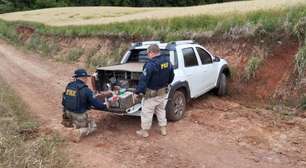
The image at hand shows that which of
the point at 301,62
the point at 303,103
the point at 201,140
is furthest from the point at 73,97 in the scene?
the point at 301,62

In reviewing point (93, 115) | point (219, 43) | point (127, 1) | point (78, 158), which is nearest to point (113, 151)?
point (78, 158)

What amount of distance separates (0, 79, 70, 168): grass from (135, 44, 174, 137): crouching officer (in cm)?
174

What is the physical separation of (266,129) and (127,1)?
79732mm

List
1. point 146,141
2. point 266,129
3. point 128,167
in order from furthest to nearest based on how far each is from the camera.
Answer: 1. point 266,129
2. point 146,141
3. point 128,167

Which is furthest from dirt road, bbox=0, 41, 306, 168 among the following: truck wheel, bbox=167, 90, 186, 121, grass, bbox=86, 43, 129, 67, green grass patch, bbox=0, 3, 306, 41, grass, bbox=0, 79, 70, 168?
grass, bbox=86, 43, 129, 67

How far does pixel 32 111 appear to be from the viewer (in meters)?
10.1

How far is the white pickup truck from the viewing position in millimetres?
8883

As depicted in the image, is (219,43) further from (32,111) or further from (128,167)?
(128,167)

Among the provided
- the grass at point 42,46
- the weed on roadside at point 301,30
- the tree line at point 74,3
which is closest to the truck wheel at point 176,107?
the weed on roadside at point 301,30

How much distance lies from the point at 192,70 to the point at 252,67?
2.66m

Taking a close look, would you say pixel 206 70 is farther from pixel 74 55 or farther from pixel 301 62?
pixel 74 55

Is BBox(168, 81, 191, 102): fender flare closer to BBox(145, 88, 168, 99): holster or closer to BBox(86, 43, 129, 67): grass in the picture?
BBox(145, 88, 168, 99): holster

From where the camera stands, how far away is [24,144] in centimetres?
689

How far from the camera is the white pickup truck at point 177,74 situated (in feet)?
29.1
